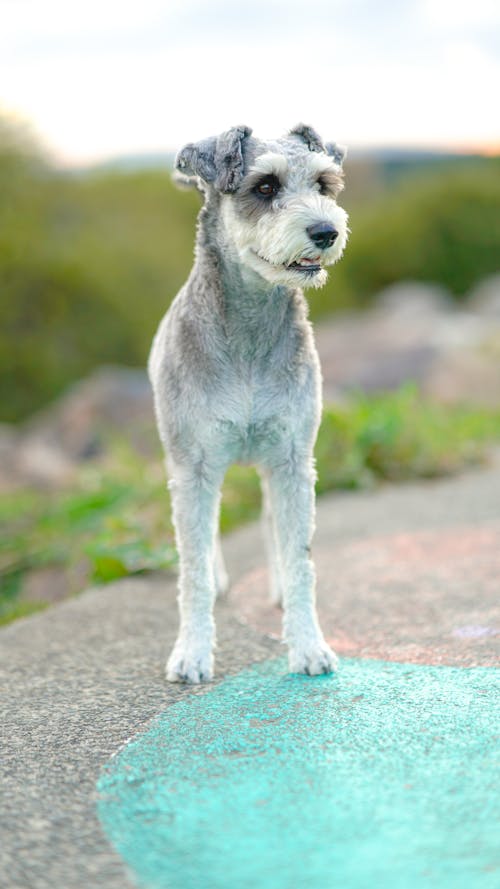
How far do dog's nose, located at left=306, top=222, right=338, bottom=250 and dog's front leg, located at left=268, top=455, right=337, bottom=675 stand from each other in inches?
38.1

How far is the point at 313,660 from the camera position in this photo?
441 cm

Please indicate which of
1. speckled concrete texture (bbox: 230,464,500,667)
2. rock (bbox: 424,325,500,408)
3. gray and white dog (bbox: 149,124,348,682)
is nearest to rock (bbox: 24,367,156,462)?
rock (bbox: 424,325,500,408)

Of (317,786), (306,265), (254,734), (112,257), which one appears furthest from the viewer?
(112,257)

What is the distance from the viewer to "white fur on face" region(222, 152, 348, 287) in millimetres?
4086

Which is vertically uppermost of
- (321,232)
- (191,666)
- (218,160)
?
(218,160)

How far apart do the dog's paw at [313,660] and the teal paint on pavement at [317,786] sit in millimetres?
64

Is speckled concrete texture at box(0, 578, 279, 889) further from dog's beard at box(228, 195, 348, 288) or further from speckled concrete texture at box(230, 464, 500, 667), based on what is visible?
dog's beard at box(228, 195, 348, 288)

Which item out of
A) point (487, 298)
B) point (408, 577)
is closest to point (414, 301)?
point (487, 298)

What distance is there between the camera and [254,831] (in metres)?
3.08

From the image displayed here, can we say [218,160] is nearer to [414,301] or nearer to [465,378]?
[465,378]

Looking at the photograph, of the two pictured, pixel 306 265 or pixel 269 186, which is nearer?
pixel 306 265

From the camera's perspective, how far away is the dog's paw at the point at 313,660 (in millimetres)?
4398

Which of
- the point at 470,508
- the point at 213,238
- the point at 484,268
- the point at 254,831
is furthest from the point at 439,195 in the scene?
the point at 254,831

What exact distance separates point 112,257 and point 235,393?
19.0 meters
